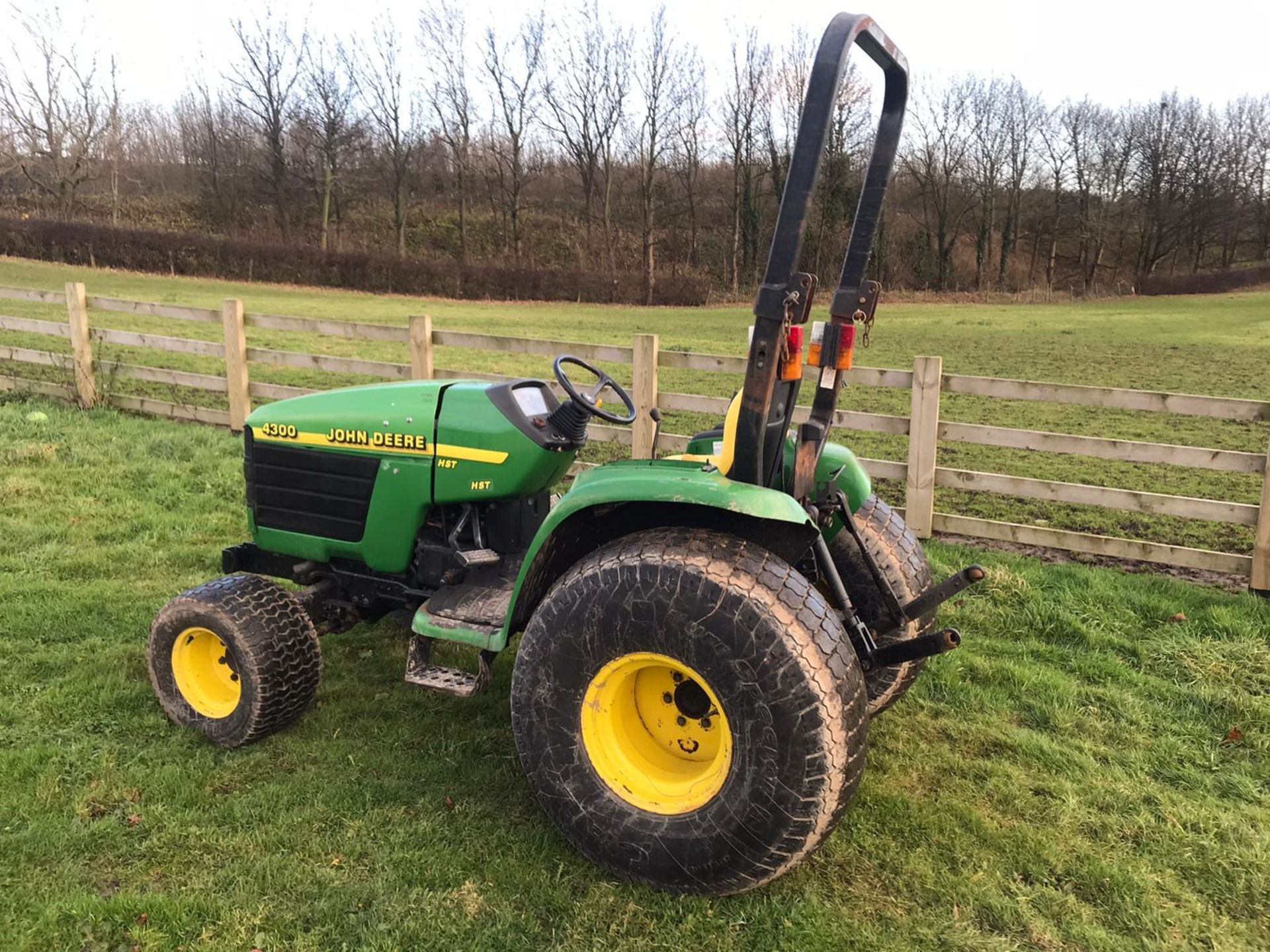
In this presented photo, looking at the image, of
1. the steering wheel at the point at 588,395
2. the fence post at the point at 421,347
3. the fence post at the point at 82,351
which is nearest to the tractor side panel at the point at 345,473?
the steering wheel at the point at 588,395

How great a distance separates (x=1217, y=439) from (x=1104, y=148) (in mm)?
52864

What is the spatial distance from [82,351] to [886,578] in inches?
355

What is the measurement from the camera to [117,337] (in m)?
8.72

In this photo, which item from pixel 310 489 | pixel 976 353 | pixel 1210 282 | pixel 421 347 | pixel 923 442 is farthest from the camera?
pixel 1210 282

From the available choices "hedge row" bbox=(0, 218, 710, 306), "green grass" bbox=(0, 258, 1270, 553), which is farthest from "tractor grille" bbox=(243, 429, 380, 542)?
"hedge row" bbox=(0, 218, 710, 306)

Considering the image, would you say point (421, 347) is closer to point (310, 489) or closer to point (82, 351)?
point (310, 489)

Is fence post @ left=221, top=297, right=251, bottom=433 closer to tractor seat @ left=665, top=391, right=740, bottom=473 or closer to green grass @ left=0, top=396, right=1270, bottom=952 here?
green grass @ left=0, top=396, right=1270, bottom=952

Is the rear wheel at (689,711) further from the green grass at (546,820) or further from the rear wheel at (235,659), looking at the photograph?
the rear wheel at (235,659)

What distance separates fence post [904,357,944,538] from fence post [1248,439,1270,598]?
5.75ft

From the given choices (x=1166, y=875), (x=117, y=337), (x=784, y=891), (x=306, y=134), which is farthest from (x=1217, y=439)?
(x=306, y=134)

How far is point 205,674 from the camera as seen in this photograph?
11.1 feet

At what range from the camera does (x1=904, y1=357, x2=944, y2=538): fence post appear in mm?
5551

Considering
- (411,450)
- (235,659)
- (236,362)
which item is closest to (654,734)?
(411,450)

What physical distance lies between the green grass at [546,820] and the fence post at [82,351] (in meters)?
5.21
